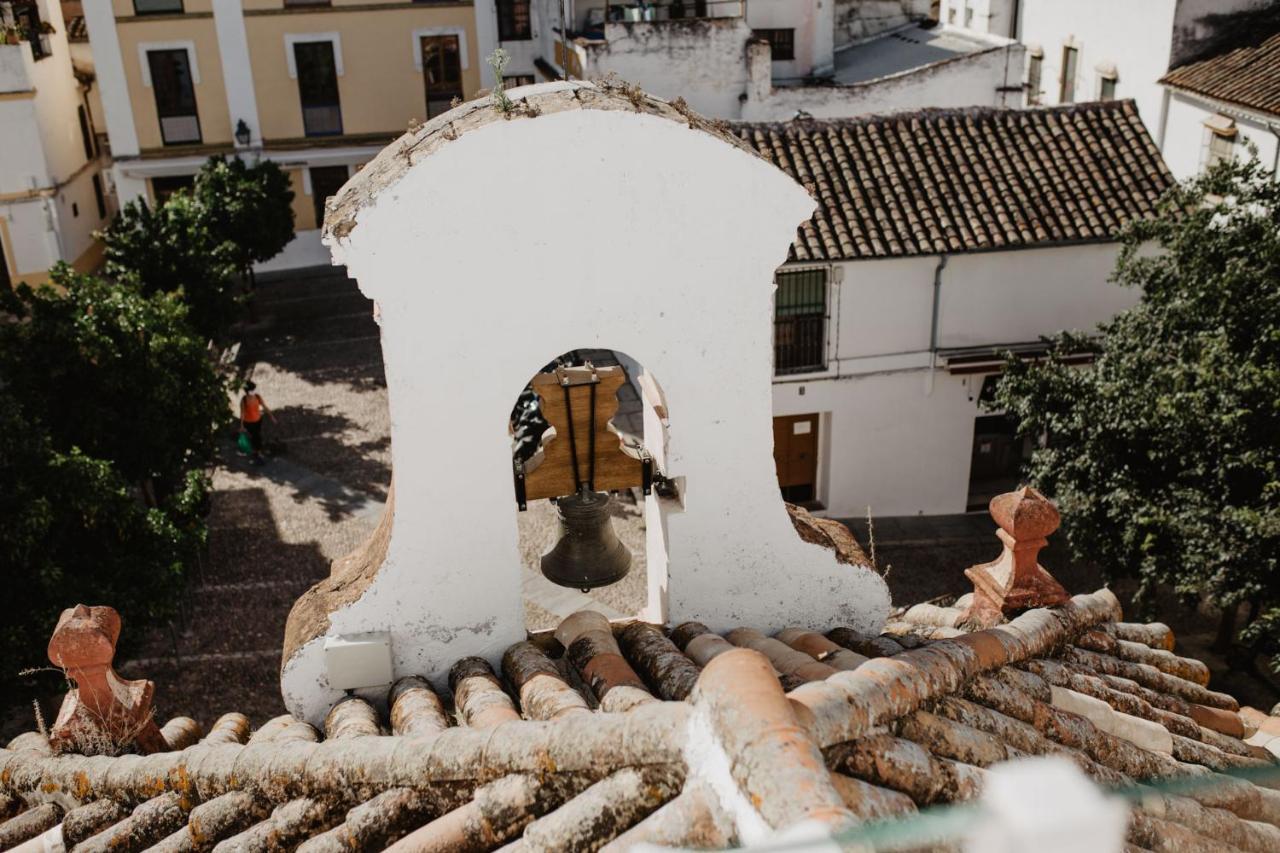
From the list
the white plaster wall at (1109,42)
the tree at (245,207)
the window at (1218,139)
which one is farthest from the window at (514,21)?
the window at (1218,139)

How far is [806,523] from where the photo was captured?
639 cm

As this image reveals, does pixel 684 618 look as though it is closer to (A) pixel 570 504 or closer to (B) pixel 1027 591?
(A) pixel 570 504

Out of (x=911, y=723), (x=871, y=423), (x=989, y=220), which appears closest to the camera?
(x=911, y=723)

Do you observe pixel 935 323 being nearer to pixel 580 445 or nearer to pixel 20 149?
pixel 580 445

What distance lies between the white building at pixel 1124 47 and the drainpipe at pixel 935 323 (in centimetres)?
572

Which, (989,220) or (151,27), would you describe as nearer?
(989,220)

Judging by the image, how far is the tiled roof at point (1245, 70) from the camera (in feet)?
58.5

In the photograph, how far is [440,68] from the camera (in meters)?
32.6

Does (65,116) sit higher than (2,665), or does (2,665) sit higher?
(65,116)

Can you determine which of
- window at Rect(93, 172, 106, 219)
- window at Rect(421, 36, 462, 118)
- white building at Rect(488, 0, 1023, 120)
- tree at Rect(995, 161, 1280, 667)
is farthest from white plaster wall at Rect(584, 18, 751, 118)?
window at Rect(93, 172, 106, 219)

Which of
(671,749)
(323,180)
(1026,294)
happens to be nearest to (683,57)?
(1026,294)

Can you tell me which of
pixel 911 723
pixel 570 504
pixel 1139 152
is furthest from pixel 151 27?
pixel 911 723

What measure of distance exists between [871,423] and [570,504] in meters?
12.8

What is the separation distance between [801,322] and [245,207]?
1501cm
